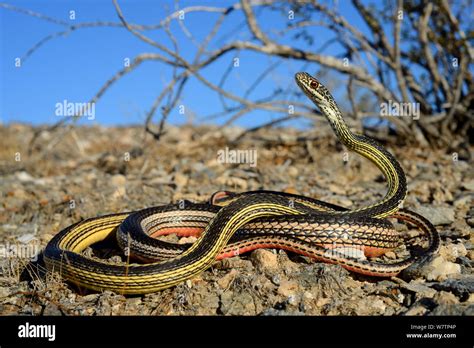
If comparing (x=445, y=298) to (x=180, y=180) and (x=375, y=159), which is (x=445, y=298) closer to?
(x=375, y=159)

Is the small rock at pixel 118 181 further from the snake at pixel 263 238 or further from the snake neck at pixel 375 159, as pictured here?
the snake neck at pixel 375 159

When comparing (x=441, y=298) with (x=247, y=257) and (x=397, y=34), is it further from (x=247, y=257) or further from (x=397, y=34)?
(x=397, y=34)

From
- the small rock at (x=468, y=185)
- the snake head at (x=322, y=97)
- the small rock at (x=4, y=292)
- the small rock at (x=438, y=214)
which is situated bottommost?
the small rock at (x=4, y=292)

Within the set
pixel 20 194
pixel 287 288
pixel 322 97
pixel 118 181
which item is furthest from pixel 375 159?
pixel 20 194

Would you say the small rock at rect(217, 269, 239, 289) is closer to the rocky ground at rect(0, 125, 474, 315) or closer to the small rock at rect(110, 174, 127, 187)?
the rocky ground at rect(0, 125, 474, 315)

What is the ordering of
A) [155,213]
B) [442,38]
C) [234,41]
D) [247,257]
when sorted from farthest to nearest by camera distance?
[442,38] → [234,41] → [155,213] → [247,257]

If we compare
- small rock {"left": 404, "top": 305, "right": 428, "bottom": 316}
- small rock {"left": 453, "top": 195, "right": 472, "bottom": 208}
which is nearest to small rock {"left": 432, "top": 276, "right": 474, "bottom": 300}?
small rock {"left": 404, "top": 305, "right": 428, "bottom": 316}

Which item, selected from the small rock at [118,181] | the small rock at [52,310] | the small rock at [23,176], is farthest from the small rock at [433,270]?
the small rock at [23,176]
